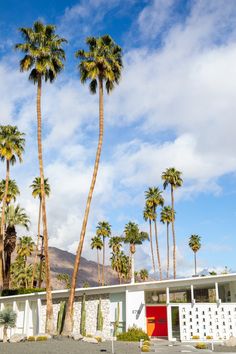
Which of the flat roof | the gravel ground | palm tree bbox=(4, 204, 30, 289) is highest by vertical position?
palm tree bbox=(4, 204, 30, 289)

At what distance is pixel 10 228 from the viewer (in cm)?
5009

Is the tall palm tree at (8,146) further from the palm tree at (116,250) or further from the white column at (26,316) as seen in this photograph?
the palm tree at (116,250)

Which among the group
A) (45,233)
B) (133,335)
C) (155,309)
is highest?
(45,233)

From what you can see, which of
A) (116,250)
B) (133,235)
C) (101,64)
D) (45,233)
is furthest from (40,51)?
(116,250)

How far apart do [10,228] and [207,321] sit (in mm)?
27689

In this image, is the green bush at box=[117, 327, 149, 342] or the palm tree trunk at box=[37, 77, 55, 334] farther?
the palm tree trunk at box=[37, 77, 55, 334]

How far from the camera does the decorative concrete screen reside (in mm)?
30281

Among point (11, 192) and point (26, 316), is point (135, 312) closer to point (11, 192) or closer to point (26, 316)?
point (26, 316)

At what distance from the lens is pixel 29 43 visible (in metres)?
35.6

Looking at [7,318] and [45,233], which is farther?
[45,233]

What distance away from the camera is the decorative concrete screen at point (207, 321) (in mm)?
30281

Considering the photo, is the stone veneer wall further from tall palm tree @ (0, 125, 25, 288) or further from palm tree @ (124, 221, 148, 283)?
palm tree @ (124, 221, 148, 283)

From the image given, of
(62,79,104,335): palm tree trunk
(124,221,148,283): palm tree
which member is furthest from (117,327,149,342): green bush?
(124,221,148,283): palm tree

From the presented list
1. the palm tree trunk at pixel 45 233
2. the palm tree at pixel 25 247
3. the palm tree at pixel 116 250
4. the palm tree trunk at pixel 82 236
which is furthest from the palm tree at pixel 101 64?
the palm tree at pixel 116 250
